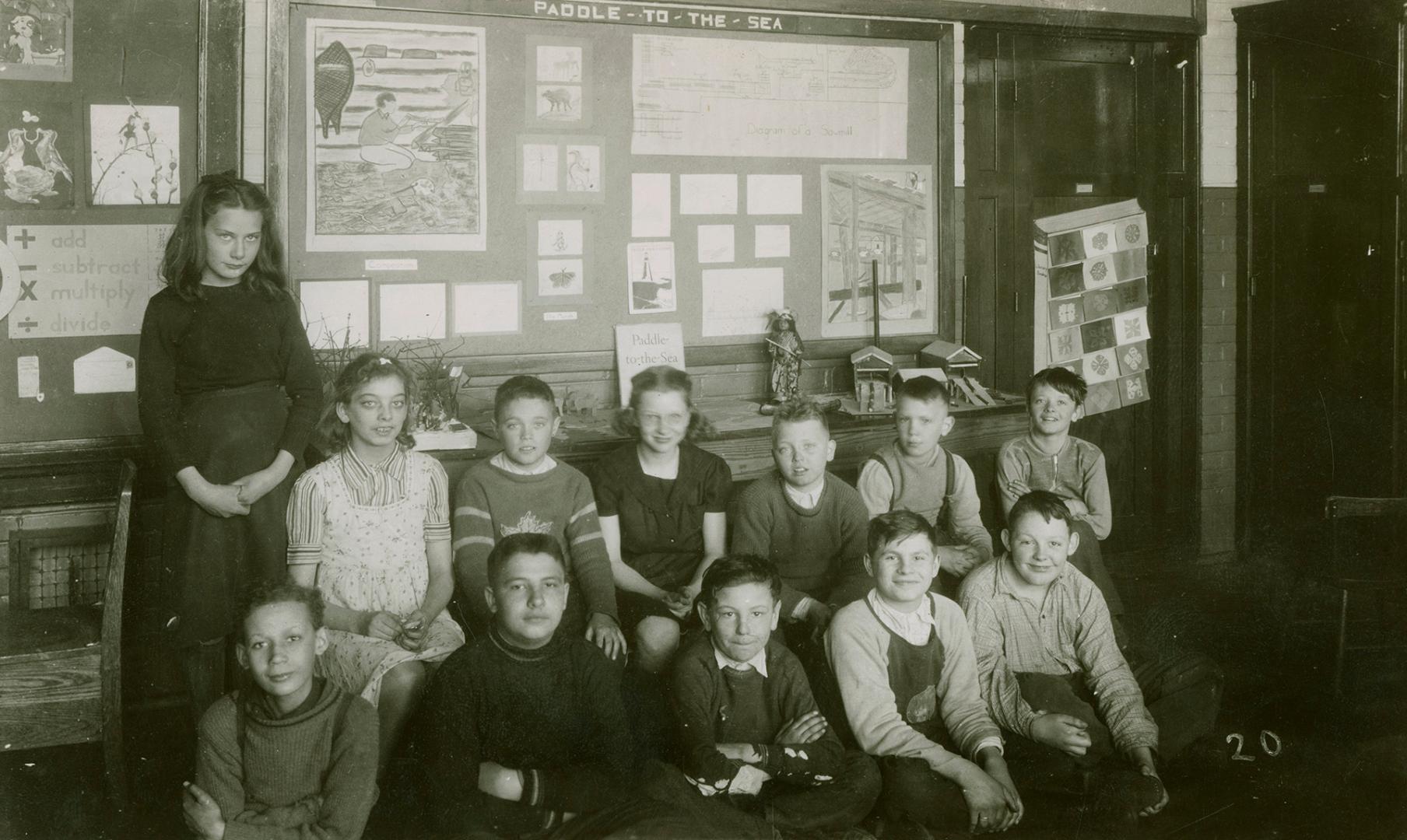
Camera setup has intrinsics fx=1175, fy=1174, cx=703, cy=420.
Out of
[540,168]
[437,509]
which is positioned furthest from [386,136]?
[437,509]

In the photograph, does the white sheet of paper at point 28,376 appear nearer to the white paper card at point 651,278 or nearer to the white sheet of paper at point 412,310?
the white sheet of paper at point 412,310

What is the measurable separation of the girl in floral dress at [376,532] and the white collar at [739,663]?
2.14 ft

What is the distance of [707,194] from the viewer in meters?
4.39

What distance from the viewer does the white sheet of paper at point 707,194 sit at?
435 centimetres

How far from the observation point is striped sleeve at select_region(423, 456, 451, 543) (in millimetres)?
2990

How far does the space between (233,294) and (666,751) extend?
163 centimetres

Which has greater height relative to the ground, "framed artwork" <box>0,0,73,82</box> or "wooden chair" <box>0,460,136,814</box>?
"framed artwork" <box>0,0,73,82</box>

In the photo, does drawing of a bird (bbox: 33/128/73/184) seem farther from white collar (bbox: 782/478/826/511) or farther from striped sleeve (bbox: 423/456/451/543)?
white collar (bbox: 782/478/826/511)

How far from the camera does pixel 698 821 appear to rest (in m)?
2.37

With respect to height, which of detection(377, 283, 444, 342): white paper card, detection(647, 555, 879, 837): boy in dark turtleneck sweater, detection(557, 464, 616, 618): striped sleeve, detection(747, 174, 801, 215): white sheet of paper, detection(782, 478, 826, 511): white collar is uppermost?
detection(747, 174, 801, 215): white sheet of paper

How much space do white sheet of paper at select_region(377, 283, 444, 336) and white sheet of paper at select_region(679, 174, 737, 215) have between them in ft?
3.17

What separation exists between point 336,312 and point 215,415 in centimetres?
90

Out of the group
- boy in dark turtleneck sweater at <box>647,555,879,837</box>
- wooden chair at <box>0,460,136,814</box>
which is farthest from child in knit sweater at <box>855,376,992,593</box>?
wooden chair at <box>0,460,136,814</box>

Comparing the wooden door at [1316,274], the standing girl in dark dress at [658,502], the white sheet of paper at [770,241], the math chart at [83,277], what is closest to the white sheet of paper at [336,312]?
the math chart at [83,277]
